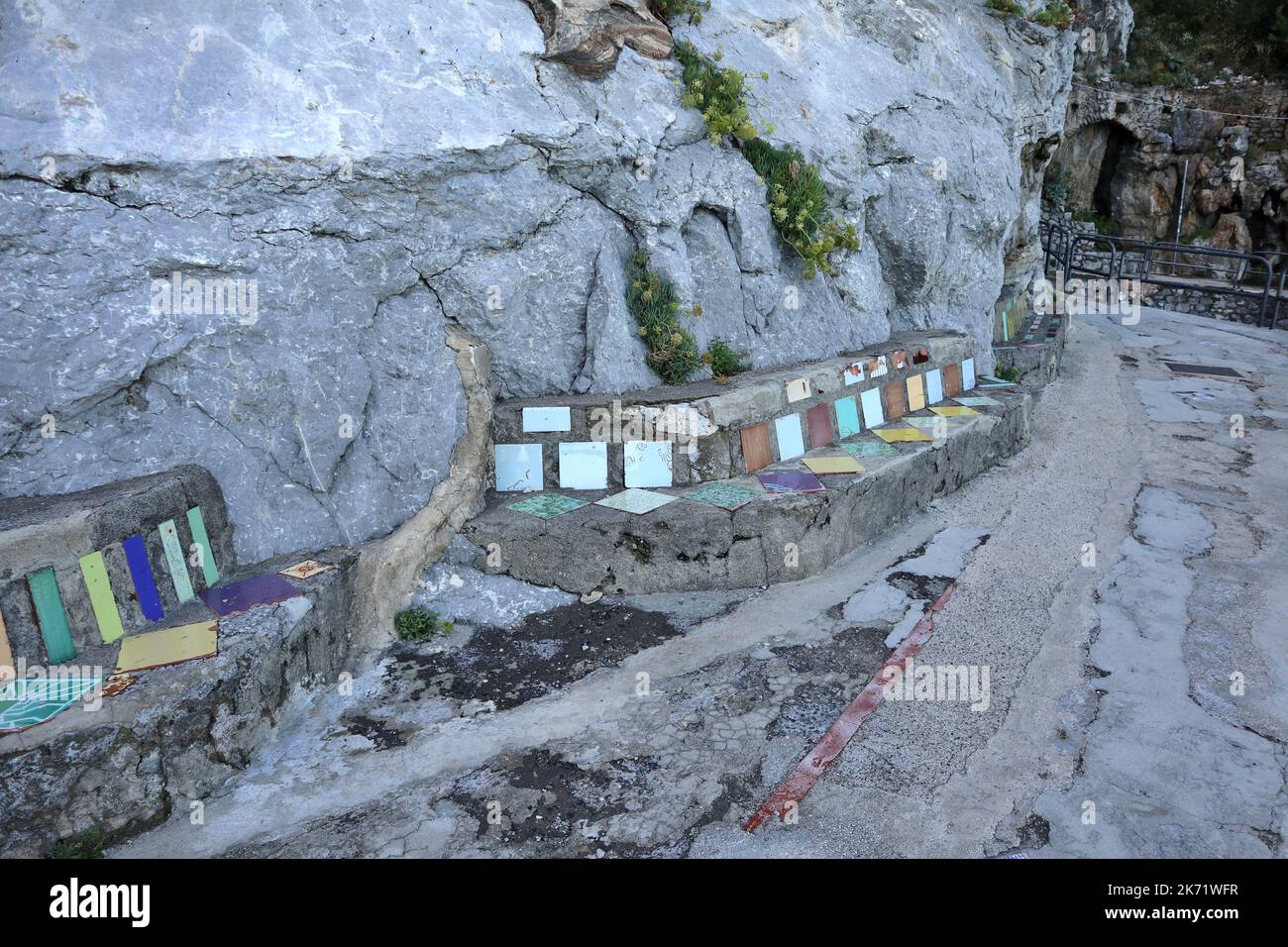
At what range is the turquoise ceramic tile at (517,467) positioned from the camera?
6.70 metres

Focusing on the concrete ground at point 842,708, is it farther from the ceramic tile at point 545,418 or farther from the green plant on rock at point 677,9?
the green plant on rock at point 677,9

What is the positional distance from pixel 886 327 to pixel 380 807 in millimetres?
7194

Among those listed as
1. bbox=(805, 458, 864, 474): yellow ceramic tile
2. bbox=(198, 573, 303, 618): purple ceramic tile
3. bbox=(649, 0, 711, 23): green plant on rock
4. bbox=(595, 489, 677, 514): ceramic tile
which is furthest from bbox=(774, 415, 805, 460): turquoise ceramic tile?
bbox=(649, 0, 711, 23): green plant on rock

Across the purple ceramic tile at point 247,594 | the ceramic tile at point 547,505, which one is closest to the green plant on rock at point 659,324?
the ceramic tile at point 547,505

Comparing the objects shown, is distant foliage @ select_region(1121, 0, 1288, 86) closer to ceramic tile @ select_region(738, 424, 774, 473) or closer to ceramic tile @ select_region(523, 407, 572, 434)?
ceramic tile @ select_region(738, 424, 774, 473)

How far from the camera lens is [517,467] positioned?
264 inches

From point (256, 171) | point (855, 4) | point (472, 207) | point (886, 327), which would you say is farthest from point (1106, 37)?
point (256, 171)

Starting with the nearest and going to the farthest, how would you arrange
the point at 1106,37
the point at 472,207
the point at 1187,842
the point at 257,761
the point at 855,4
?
the point at 1187,842
the point at 257,761
the point at 472,207
the point at 855,4
the point at 1106,37

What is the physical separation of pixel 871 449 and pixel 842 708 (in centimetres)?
326

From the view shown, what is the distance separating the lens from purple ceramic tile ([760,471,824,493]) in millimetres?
6566

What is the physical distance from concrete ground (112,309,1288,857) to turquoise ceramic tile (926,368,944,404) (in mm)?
1884

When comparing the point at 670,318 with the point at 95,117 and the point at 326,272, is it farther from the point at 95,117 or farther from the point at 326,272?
the point at 95,117

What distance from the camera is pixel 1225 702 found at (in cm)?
478

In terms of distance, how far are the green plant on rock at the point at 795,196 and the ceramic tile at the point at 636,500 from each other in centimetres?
305
